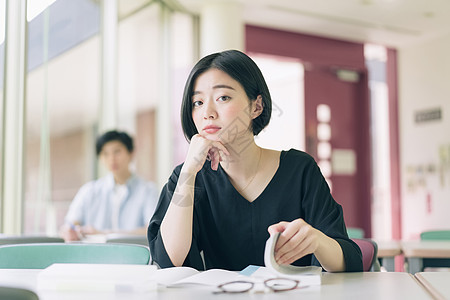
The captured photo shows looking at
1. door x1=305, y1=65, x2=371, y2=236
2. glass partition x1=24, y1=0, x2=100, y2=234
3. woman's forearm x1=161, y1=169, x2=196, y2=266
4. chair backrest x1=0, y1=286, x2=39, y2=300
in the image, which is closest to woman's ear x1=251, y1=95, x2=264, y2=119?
woman's forearm x1=161, y1=169, x2=196, y2=266

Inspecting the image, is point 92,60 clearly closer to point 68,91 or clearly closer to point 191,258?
point 68,91

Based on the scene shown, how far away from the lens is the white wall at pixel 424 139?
6.36 meters

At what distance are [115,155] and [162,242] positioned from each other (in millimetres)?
2382

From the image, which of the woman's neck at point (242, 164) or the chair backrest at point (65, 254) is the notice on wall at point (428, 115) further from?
the chair backrest at point (65, 254)

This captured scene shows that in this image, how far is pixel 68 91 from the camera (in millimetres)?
4199

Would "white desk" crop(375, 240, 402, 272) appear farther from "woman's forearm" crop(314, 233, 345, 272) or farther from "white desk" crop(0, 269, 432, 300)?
"white desk" crop(0, 269, 432, 300)

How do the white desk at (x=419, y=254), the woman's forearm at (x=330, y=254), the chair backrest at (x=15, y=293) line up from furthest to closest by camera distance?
the white desk at (x=419, y=254)
the woman's forearm at (x=330, y=254)
the chair backrest at (x=15, y=293)

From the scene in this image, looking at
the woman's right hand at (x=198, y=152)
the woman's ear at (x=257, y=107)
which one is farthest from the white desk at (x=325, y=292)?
the woman's ear at (x=257, y=107)

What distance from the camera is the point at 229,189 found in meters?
1.67

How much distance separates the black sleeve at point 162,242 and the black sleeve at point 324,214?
348 millimetres

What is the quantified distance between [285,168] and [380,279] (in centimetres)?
55

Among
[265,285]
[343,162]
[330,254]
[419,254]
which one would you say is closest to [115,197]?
[419,254]

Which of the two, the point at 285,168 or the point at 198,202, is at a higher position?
the point at 285,168

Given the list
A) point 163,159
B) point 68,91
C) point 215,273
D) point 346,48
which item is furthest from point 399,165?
point 215,273
